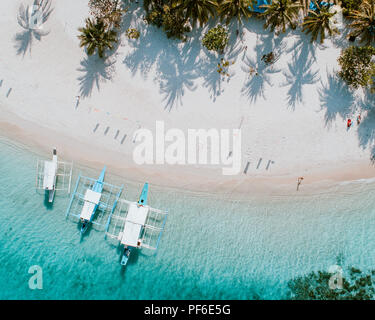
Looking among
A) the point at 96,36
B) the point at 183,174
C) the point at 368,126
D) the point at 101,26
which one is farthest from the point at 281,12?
the point at 183,174

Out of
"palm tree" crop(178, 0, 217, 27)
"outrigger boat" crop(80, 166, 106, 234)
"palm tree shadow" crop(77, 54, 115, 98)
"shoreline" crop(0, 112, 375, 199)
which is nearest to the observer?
"palm tree" crop(178, 0, 217, 27)

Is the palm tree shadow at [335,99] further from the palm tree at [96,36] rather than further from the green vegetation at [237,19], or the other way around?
the palm tree at [96,36]

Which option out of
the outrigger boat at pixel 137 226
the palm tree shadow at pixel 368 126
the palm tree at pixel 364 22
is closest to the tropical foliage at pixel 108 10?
the outrigger boat at pixel 137 226

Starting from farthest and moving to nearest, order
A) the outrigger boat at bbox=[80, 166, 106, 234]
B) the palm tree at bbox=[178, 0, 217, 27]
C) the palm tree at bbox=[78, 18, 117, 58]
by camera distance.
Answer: the outrigger boat at bbox=[80, 166, 106, 234]
the palm tree at bbox=[78, 18, 117, 58]
the palm tree at bbox=[178, 0, 217, 27]

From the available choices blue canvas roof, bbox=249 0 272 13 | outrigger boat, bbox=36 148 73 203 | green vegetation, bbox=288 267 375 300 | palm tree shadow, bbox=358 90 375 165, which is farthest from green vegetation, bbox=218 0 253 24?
green vegetation, bbox=288 267 375 300

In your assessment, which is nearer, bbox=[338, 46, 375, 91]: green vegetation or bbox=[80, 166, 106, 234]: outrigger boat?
bbox=[338, 46, 375, 91]: green vegetation

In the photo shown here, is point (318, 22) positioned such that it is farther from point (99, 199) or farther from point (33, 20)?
point (33, 20)

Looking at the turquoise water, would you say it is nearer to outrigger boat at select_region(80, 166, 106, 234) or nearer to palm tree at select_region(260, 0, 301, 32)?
outrigger boat at select_region(80, 166, 106, 234)

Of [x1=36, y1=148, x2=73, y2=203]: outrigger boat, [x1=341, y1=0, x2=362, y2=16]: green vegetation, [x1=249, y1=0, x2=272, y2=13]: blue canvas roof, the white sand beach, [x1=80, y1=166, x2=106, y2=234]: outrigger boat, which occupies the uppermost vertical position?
[x1=341, y1=0, x2=362, y2=16]: green vegetation
